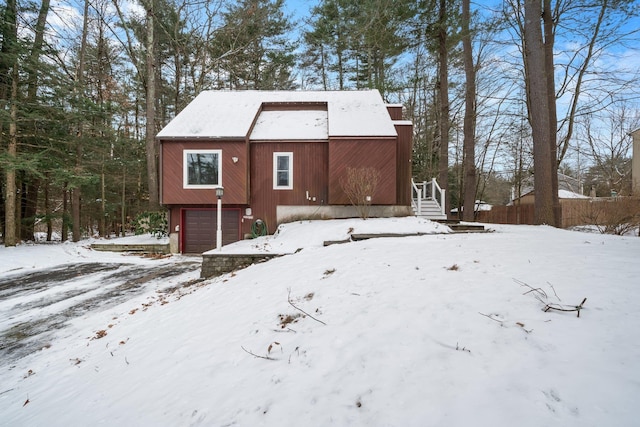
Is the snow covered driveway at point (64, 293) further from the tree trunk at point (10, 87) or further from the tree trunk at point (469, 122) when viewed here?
the tree trunk at point (469, 122)

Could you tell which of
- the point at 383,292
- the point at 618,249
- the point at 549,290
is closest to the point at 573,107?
the point at 618,249

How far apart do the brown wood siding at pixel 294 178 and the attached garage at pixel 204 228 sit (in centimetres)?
100

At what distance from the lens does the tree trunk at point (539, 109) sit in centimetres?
799

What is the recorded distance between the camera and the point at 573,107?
12062 mm

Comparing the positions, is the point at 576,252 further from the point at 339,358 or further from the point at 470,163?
the point at 470,163

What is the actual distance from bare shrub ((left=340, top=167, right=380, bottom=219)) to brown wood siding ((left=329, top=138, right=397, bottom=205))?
268 mm

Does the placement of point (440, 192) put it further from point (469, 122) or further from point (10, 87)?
point (10, 87)

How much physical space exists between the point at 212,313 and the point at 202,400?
1.84 m

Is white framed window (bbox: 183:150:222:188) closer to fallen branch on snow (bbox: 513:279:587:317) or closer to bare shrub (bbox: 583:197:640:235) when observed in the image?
fallen branch on snow (bbox: 513:279:587:317)

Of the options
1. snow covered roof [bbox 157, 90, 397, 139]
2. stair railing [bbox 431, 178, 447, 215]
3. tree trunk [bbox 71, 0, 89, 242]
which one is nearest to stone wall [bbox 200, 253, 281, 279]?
snow covered roof [bbox 157, 90, 397, 139]

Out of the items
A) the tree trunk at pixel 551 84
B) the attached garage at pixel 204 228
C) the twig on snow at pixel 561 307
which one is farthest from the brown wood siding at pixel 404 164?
the twig on snow at pixel 561 307

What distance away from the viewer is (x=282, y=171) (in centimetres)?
1115

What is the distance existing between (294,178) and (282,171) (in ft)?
1.90

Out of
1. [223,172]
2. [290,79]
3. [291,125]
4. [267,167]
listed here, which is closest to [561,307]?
[267,167]
